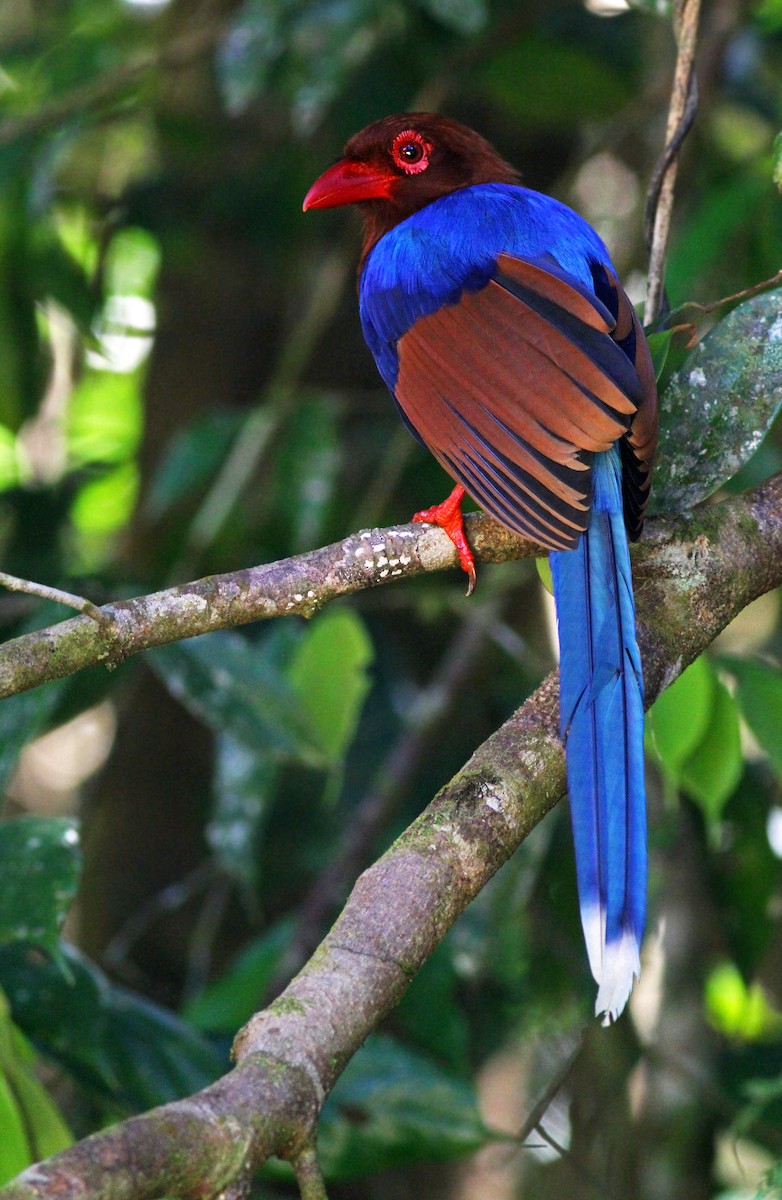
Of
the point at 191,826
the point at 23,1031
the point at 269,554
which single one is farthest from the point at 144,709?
the point at 23,1031

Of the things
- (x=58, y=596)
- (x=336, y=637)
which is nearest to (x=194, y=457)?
(x=336, y=637)

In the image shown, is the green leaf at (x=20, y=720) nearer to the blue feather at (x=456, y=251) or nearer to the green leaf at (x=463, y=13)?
the blue feather at (x=456, y=251)

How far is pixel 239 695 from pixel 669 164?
4.57ft

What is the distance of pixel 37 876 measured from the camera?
6.96 ft

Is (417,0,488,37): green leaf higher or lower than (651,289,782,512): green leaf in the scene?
higher

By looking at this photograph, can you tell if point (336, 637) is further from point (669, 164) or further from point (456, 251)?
point (669, 164)

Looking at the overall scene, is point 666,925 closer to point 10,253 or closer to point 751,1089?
point 751,1089

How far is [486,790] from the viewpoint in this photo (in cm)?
169

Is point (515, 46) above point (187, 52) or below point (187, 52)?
below

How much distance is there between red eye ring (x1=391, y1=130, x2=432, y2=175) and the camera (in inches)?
123

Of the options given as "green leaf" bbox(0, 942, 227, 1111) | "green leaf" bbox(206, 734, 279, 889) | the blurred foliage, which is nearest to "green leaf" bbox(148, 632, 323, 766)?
the blurred foliage

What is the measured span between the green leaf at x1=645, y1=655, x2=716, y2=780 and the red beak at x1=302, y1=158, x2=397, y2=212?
153 centimetres

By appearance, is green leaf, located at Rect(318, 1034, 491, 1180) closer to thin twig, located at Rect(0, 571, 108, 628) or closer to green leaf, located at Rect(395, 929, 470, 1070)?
green leaf, located at Rect(395, 929, 470, 1070)

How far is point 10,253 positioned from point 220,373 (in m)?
0.99
